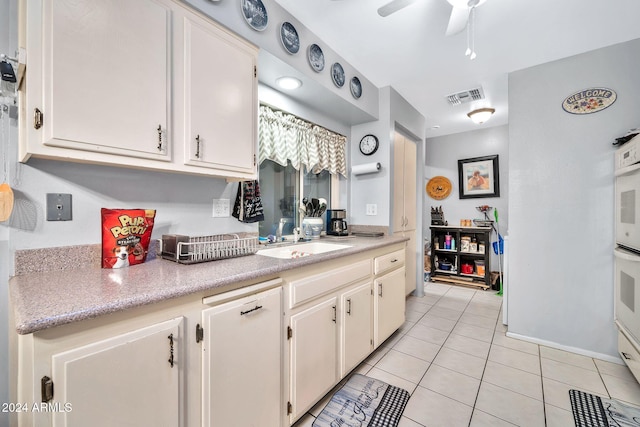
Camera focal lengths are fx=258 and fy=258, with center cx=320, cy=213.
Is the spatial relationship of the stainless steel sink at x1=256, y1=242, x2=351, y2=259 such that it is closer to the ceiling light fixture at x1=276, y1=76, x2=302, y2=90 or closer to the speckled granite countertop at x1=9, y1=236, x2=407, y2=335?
the speckled granite countertop at x1=9, y1=236, x2=407, y2=335

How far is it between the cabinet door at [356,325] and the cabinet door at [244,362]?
1.84 ft

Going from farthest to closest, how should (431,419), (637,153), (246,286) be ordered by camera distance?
(637,153) < (431,419) < (246,286)

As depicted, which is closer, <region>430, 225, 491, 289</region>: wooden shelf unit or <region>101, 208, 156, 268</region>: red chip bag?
<region>101, 208, 156, 268</region>: red chip bag

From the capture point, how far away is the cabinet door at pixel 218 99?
4.31ft

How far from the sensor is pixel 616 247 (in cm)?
205

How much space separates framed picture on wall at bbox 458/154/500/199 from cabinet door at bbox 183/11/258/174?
167 inches

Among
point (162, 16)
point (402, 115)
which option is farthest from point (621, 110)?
point (162, 16)

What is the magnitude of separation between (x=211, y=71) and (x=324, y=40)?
1.18 m

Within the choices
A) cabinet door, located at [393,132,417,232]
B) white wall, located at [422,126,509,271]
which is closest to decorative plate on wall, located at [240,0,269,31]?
cabinet door, located at [393,132,417,232]

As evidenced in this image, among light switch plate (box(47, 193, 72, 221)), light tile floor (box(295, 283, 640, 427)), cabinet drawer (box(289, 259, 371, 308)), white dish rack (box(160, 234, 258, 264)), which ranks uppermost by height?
light switch plate (box(47, 193, 72, 221))

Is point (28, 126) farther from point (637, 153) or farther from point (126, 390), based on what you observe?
point (637, 153)

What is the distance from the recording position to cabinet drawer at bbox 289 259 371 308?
4.44 feet

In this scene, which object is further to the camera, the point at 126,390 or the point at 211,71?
the point at 211,71

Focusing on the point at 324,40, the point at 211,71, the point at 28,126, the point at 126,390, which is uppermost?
the point at 324,40
